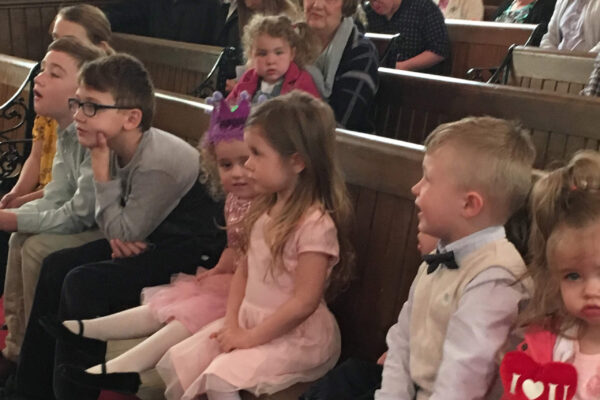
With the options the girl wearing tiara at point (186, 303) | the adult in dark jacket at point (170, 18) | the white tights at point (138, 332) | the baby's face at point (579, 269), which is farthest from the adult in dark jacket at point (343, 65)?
the adult in dark jacket at point (170, 18)

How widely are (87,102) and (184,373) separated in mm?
1044

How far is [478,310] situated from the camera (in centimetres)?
164

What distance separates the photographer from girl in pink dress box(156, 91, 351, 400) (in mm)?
2076

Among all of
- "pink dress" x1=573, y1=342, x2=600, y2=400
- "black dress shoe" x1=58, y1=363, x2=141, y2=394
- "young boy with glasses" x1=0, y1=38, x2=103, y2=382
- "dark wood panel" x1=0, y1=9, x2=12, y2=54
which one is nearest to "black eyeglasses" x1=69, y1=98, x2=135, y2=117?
"young boy with glasses" x1=0, y1=38, x2=103, y2=382

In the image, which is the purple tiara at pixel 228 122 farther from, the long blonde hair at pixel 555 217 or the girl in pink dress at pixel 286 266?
the long blonde hair at pixel 555 217

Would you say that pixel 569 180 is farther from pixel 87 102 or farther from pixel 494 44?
pixel 494 44

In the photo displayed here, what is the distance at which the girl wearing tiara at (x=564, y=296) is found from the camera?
Answer: 148cm

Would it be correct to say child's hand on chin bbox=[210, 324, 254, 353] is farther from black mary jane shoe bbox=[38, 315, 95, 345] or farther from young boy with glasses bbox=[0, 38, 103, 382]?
young boy with glasses bbox=[0, 38, 103, 382]

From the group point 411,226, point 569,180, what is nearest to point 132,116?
point 411,226

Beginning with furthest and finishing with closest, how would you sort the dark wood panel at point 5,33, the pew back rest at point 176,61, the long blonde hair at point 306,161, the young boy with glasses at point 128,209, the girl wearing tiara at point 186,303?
the dark wood panel at point 5,33 → the pew back rest at point 176,61 → the young boy with glasses at point 128,209 → the girl wearing tiara at point 186,303 → the long blonde hair at point 306,161

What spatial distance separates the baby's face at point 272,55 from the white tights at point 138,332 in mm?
1198

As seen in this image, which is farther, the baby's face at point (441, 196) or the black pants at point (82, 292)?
the black pants at point (82, 292)

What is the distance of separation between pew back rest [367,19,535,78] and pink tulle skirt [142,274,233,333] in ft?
9.20

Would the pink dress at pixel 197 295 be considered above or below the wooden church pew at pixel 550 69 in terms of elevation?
below
